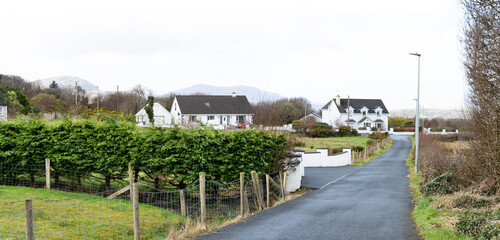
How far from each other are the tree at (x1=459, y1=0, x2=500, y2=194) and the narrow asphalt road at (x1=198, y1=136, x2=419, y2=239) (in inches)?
102

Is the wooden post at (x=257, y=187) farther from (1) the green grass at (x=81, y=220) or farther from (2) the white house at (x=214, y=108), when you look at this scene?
(2) the white house at (x=214, y=108)

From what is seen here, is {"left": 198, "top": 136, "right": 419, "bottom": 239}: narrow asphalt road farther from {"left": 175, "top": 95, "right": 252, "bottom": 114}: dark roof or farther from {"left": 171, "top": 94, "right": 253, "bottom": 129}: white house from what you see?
{"left": 175, "top": 95, "right": 252, "bottom": 114}: dark roof

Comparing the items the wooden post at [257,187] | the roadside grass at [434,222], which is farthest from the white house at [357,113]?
the roadside grass at [434,222]

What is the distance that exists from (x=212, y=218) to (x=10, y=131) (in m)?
9.51

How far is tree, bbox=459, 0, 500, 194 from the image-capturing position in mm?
11812

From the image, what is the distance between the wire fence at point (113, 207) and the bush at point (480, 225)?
236 inches

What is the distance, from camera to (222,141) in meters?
15.3

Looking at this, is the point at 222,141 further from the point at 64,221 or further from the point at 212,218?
the point at 64,221

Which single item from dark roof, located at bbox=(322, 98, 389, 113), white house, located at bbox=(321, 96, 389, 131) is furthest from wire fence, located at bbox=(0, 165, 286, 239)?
dark roof, located at bbox=(322, 98, 389, 113)

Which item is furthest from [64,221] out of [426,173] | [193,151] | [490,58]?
[426,173]

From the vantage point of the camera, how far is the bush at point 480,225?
791cm

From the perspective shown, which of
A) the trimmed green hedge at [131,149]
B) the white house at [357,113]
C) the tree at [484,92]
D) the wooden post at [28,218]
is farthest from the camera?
the white house at [357,113]

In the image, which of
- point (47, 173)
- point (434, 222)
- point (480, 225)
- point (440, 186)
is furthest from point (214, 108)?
point (480, 225)

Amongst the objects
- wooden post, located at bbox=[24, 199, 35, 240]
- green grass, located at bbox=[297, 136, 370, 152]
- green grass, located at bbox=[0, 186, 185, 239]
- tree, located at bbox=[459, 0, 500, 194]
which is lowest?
green grass, located at bbox=[297, 136, 370, 152]
